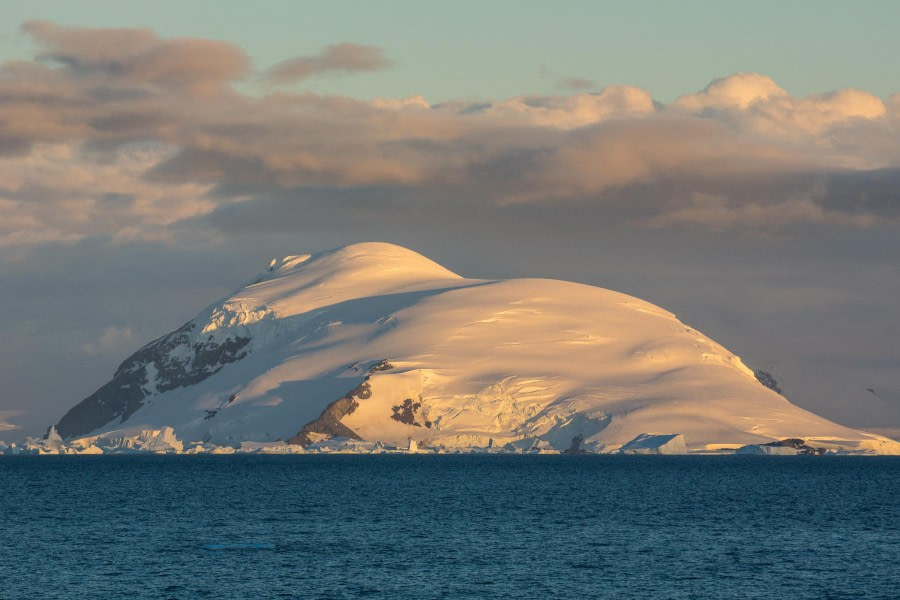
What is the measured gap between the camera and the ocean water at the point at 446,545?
279 feet

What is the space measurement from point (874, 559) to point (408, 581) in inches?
1415

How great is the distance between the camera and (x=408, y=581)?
87.4m

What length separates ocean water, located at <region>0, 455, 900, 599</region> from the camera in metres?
85.1

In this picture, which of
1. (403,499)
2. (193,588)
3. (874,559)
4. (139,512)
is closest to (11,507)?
(139,512)

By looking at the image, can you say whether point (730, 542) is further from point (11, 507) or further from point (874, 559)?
point (11, 507)

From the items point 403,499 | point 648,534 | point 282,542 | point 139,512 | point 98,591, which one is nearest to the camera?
point 98,591

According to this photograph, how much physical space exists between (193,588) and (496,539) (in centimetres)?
3506

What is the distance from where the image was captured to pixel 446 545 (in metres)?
108

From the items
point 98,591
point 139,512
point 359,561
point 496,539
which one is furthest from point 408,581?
point 139,512

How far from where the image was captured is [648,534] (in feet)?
387

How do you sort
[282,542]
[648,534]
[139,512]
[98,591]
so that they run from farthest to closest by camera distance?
[139,512] → [648,534] → [282,542] → [98,591]

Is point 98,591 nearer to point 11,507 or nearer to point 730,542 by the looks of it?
point 730,542

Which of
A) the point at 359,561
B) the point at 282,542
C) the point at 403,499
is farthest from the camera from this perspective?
the point at 403,499

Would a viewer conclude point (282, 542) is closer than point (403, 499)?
Yes
